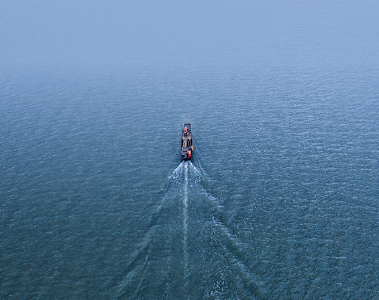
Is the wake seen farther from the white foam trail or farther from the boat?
the boat

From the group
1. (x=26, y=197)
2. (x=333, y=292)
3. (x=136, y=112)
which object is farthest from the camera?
(x=136, y=112)

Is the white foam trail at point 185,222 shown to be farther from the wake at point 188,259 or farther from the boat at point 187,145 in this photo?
the boat at point 187,145

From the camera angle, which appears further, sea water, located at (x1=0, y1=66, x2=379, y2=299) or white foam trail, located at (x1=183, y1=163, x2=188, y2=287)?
white foam trail, located at (x1=183, y1=163, x2=188, y2=287)

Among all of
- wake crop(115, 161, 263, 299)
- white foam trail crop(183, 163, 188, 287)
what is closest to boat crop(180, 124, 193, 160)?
white foam trail crop(183, 163, 188, 287)

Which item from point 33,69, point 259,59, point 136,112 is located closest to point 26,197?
point 136,112

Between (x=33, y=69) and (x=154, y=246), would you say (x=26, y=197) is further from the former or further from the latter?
(x=33, y=69)

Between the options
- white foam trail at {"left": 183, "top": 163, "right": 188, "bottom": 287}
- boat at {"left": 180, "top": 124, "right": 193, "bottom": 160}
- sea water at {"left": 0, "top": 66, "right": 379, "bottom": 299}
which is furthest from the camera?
boat at {"left": 180, "top": 124, "right": 193, "bottom": 160}

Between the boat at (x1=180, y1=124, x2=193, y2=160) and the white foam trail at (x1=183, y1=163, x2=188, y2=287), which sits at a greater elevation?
the boat at (x1=180, y1=124, x2=193, y2=160)

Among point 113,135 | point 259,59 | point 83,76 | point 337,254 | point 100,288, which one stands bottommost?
point 100,288
